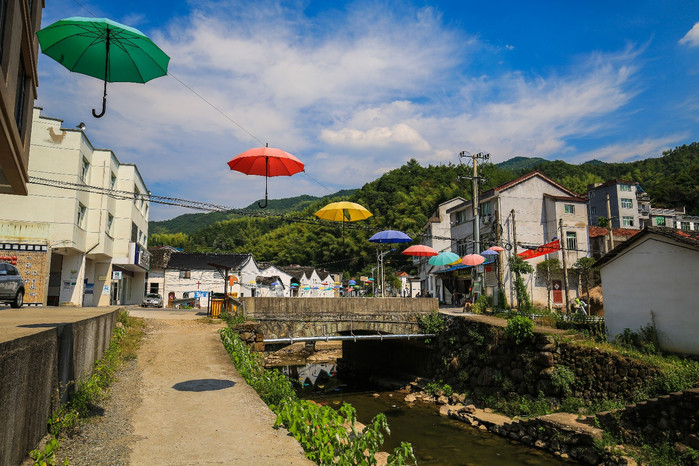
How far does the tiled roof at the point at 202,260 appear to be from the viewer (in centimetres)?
4350

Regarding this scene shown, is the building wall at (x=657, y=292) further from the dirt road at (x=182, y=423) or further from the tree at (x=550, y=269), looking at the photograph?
the tree at (x=550, y=269)

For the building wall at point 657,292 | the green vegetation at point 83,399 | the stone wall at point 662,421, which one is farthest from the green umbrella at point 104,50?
the building wall at point 657,292

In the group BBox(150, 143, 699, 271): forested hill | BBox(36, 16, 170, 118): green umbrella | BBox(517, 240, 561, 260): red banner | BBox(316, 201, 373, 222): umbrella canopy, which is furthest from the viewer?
BBox(150, 143, 699, 271): forested hill

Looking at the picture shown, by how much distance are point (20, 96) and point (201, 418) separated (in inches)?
246

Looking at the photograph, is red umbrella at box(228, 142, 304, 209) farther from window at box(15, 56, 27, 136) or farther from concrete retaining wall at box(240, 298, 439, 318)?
concrete retaining wall at box(240, 298, 439, 318)

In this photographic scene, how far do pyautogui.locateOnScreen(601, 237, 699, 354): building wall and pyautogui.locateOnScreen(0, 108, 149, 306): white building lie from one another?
64.0ft

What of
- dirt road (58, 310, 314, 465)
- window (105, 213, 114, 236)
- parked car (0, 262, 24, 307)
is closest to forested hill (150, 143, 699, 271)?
window (105, 213, 114, 236)

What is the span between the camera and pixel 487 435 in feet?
48.1

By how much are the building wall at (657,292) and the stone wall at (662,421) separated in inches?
128

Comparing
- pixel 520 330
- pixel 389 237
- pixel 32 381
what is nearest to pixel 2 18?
pixel 32 381

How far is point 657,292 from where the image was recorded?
14789 mm

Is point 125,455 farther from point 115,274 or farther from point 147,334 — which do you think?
point 115,274

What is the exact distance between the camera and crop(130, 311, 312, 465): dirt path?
439cm

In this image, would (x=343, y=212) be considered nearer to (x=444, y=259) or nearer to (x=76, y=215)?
(x=444, y=259)
